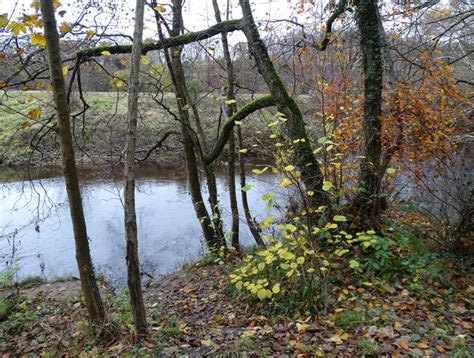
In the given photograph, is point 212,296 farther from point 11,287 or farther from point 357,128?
point 11,287

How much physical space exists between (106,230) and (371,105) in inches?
348

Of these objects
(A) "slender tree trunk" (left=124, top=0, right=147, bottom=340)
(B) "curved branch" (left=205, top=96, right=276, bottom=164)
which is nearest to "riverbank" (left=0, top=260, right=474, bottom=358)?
(A) "slender tree trunk" (left=124, top=0, right=147, bottom=340)

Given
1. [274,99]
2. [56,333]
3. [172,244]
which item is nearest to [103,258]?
[172,244]

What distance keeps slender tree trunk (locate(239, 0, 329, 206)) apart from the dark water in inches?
182

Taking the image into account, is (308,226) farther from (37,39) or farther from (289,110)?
(37,39)

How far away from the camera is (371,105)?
16.6 feet

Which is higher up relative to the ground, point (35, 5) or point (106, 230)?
point (35, 5)

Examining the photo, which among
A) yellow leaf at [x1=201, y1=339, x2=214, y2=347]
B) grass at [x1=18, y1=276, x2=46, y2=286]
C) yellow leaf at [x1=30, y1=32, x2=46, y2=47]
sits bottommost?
grass at [x1=18, y1=276, x2=46, y2=286]

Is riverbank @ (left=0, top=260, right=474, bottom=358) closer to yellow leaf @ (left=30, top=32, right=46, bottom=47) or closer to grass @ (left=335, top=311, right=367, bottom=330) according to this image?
grass @ (left=335, top=311, right=367, bottom=330)

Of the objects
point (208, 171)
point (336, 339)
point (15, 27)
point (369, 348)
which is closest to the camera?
point (369, 348)

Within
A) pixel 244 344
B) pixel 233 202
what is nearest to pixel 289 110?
pixel 244 344

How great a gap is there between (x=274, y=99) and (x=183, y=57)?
378 centimetres

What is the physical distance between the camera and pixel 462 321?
135 inches

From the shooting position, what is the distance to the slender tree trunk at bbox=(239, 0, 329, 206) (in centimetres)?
495
